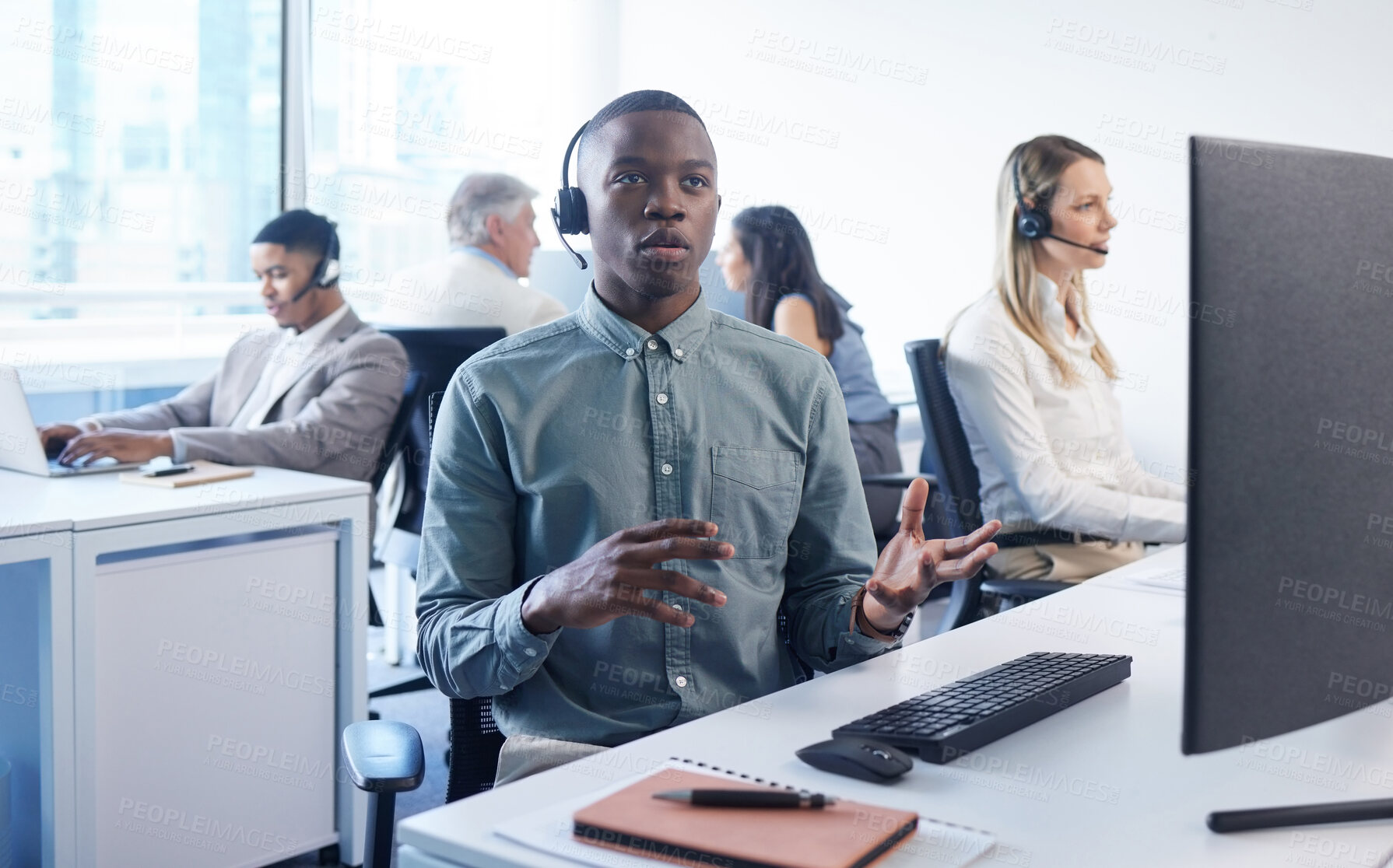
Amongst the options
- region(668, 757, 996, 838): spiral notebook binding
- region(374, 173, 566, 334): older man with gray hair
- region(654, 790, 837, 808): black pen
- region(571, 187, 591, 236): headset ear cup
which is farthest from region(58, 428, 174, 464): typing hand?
region(654, 790, 837, 808): black pen

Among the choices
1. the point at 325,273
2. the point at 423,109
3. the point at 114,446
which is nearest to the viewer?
the point at 114,446

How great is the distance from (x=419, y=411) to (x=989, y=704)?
196 cm

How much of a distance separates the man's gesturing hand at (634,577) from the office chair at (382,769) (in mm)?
190

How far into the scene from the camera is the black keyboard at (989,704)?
1.01 metres

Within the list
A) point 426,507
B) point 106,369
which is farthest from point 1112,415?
point 106,369

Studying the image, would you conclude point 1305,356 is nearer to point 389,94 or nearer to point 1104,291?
point 1104,291

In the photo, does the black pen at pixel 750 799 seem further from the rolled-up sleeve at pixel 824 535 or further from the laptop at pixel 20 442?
the laptop at pixel 20 442

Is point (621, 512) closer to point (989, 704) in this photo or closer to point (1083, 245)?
point (989, 704)

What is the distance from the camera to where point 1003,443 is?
2.25 metres

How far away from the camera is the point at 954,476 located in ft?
7.06

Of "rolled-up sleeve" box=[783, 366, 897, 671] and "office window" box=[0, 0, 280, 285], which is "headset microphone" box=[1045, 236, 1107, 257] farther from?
"office window" box=[0, 0, 280, 285]

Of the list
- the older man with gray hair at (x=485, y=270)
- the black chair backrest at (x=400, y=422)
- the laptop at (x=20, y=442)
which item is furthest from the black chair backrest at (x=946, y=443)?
the laptop at (x=20, y=442)

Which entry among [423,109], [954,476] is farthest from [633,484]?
[423,109]

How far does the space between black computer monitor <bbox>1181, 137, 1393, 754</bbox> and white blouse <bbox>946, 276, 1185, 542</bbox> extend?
1.34 metres
